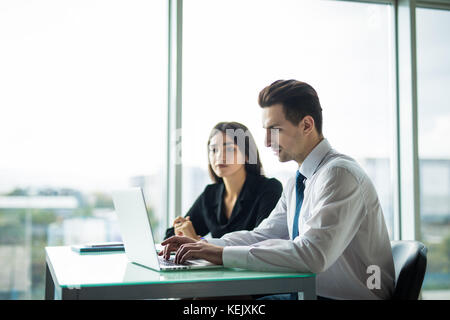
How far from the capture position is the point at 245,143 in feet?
9.52

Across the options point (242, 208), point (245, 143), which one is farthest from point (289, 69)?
point (242, 208)

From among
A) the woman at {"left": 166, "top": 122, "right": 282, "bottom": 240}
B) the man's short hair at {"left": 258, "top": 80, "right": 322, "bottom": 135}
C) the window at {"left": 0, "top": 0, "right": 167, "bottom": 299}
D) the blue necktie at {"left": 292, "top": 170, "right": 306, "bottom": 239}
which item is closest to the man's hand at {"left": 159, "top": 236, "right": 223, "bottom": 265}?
the blue necktie at {"left": 292, "top": 170, "right": 306, "bottom": 239}

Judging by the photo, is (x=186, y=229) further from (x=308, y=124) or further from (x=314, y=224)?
(x=314, y=224)

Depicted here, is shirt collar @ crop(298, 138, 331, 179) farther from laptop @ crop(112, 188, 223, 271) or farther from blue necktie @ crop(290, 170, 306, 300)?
laptop @ crop(112, 188, 223, 271)

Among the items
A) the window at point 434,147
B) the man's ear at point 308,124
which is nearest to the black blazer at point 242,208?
the man's ear at point 308,124

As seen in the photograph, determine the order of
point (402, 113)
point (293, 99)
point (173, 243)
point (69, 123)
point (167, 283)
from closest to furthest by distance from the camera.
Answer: point (167, 283)
point (173, 243)
point (293, 99)
point (69, 123)
point (402, 113)

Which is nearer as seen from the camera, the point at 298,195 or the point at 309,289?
the point at 309,289

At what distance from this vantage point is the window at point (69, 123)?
3.03 meters

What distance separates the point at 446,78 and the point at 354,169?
8.64ft

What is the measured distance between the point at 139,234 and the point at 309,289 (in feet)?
1.76

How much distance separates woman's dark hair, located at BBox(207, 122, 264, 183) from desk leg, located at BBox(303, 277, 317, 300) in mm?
1445

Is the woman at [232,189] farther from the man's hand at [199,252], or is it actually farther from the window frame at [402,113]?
the man's hand at [199,252]
